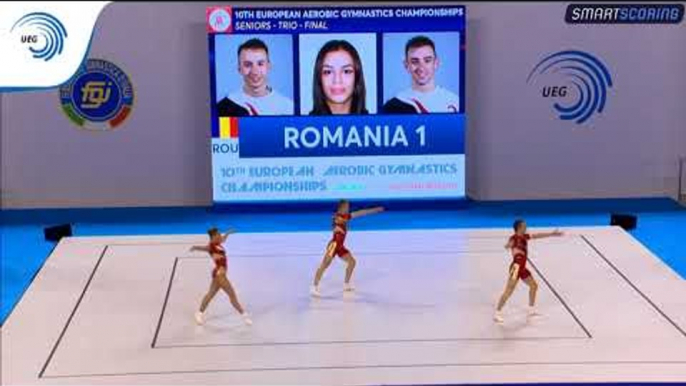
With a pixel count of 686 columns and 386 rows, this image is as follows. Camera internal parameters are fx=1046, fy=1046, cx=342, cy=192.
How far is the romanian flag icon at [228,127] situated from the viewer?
16.3 metres

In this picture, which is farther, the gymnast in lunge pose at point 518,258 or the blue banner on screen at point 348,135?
the blue banner on screen at point 348,135

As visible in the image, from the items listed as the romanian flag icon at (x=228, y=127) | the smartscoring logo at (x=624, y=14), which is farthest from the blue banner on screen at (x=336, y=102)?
the smartscoring logo at (x=624, y=14)

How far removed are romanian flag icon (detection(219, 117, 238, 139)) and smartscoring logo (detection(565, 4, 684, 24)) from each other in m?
5.49

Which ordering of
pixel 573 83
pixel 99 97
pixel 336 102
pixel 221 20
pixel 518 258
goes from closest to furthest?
pixel 518 258, pixel 221 20, pixel 336 102, pixel 99 97, pixel 573 83

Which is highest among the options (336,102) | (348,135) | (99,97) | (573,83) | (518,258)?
(573,83)

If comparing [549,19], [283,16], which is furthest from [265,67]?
[549,19]

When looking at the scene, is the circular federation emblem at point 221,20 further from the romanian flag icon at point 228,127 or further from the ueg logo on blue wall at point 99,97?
the ueg logo on blue wall at point 99,97

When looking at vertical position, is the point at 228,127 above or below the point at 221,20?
below

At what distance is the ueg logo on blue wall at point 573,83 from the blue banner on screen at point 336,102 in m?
1.43

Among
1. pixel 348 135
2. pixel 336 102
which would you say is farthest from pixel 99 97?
pixel 348 135

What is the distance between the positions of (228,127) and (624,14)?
650 cm

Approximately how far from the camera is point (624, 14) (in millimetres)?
16547

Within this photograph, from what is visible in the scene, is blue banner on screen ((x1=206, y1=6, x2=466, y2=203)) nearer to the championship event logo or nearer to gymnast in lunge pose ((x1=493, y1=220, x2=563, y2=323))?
the championship event logo

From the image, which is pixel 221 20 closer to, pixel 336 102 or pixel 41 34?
pixel 336 102
